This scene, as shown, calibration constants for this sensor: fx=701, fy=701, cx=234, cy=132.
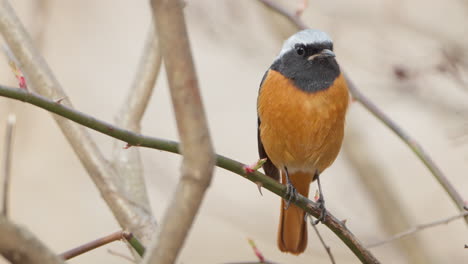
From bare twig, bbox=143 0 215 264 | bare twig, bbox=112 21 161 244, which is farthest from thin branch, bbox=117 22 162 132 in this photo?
bare twig, bbox=143 0 215 264

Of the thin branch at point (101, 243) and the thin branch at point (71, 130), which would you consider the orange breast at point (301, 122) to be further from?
the thin branch at point (101, 243)

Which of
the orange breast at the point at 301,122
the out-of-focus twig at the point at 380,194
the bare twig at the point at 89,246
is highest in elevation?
the out-of-focus twig at the point at 380,194

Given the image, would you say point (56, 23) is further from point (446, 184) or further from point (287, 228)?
point (446, 184)

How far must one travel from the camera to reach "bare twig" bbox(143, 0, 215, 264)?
4.37 feet

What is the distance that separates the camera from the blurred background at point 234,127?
577 centimetres

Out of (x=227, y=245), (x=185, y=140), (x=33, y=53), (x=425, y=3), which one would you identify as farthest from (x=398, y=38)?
(x=185, y=140)

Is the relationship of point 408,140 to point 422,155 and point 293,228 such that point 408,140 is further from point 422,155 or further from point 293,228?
point 293,228

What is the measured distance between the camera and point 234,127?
7738 millimetres

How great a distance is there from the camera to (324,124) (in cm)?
412

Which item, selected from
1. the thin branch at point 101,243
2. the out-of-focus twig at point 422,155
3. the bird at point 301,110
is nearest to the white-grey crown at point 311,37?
the bird at point 301,110

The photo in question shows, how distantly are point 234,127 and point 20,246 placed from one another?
21.0 ft

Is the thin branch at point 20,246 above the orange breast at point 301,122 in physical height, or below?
below

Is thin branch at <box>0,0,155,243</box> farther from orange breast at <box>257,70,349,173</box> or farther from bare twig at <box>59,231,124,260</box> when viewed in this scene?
orange breast at <box>257,70,349,173</box>

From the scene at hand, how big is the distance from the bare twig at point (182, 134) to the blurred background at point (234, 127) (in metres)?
3.96
